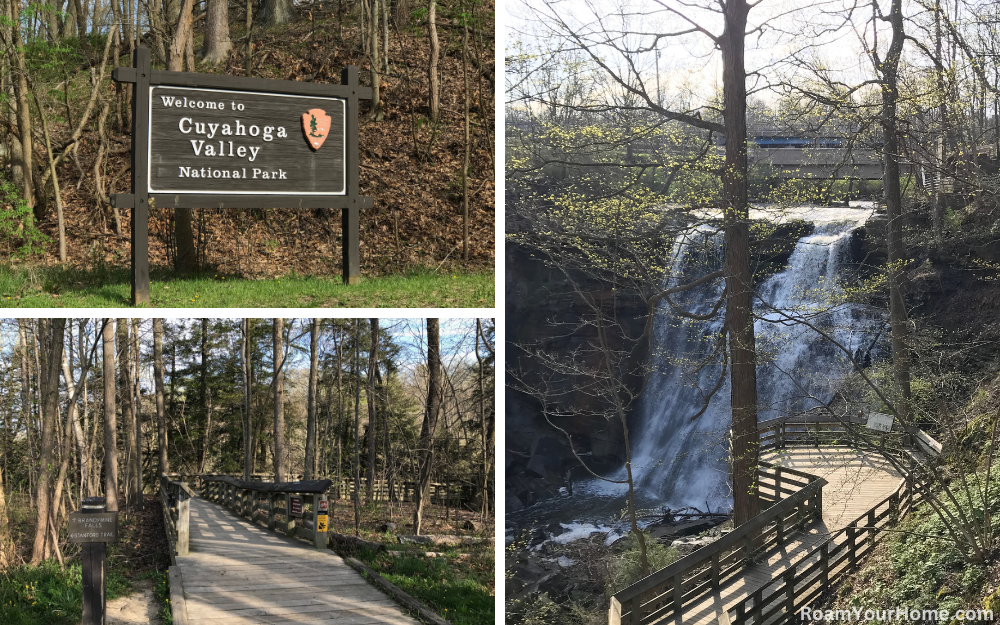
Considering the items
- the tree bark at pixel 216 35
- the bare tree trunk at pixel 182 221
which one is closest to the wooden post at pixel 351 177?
the bare tree trunk at pixel 182 221

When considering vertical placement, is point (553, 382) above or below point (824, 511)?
above

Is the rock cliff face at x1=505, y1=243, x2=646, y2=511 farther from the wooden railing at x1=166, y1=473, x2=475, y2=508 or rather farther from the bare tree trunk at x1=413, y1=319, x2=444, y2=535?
Answer: the bare tree trunk at x1=413, y1=319, x2=444, y2=535

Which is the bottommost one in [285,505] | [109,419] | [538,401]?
[285,505]

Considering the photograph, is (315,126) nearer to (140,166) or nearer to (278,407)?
(140,166)

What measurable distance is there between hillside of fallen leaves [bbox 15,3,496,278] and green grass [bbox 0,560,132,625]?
12.8ft

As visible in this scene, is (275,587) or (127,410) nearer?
(275,587)

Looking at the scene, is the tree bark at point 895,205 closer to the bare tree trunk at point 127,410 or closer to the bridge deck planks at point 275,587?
the bridge deck planks at point 275,587

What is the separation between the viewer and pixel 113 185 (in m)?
11.7

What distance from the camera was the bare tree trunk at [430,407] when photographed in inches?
427

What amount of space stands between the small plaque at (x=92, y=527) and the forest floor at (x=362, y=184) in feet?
11.2

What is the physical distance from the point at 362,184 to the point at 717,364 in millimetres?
9973

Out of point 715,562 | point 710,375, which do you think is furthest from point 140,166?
point 710,375

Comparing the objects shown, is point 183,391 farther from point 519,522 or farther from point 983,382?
point 983,382

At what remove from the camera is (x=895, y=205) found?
1341cm
